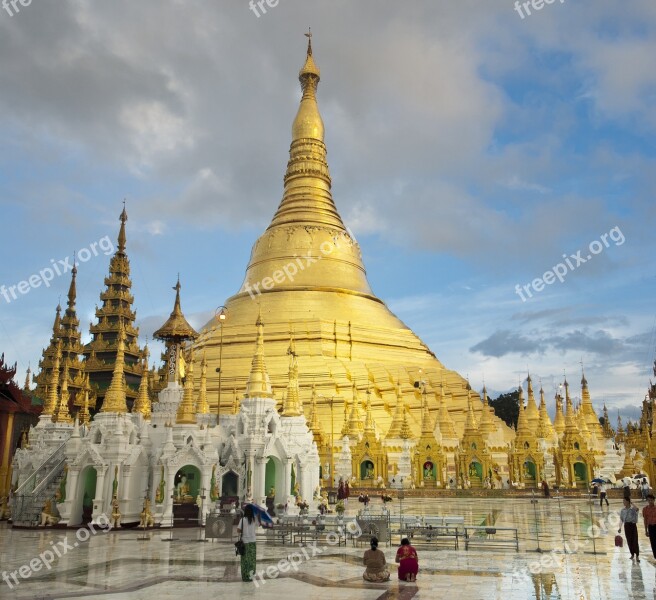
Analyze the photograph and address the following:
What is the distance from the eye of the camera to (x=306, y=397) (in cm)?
4078

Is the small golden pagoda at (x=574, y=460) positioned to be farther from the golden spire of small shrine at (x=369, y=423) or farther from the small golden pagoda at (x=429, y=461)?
the golden spire of small shrine at (x=369, y=423)

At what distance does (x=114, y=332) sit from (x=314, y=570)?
118ft

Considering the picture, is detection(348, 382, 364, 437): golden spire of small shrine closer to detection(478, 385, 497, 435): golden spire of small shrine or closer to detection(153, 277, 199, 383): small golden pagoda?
detection(478, 385, 497, 435): golden spire of small shrine

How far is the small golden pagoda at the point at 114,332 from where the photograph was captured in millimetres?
43469

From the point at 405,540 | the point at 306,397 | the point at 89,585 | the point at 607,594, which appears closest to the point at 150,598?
the point at 89,585

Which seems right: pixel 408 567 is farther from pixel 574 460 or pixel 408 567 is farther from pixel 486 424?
pixel 486 424

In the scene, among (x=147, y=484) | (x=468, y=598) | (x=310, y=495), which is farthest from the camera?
(x=310, y=495)

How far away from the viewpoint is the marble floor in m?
9.41

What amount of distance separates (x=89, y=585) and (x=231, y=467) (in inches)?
481

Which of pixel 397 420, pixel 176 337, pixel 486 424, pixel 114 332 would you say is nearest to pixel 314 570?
pixel 176 337

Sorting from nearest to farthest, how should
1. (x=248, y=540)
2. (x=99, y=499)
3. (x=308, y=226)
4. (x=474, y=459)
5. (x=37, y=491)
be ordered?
(x=248, y=540) → (x=99, y=499) → (x=37, y=491) → (x=474, y=459) → (x=308, y=226)

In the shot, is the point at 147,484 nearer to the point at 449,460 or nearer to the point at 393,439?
the point at 393,439

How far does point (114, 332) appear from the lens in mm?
44594

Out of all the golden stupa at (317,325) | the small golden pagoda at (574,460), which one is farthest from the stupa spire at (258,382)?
the small golden pagoda at (574,460)
